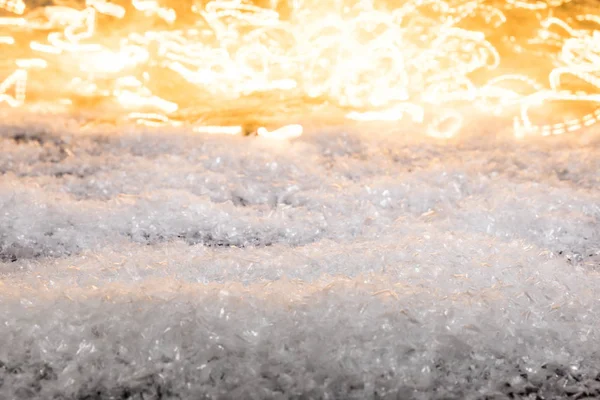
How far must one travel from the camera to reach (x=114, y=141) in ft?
4.49

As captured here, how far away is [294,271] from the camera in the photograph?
692 millimetres

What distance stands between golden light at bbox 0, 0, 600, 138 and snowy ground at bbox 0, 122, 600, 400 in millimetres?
354

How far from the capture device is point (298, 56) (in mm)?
1764

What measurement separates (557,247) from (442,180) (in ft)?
1.02

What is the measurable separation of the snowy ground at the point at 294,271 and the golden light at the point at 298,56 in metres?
0.35

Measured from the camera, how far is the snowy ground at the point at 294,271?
0.45m

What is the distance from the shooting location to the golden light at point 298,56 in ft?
5.50

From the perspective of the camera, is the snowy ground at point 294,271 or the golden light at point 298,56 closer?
the snowy ground at point 294,271

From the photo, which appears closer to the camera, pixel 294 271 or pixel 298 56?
pixel 294 271

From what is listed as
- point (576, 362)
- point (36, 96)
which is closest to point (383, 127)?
point (576, 362)

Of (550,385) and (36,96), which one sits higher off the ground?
(550,385)

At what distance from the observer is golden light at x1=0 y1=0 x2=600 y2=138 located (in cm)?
168

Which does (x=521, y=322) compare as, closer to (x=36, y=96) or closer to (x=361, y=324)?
→ (x=361, y=324)

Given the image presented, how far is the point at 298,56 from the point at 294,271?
123 centimetres
